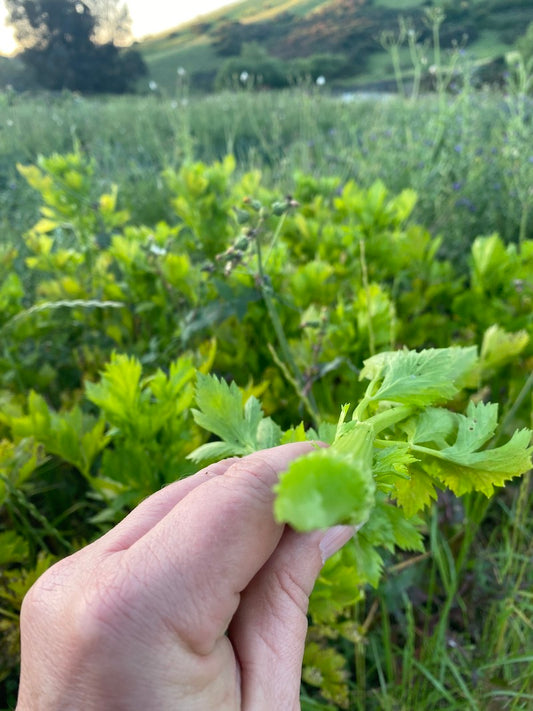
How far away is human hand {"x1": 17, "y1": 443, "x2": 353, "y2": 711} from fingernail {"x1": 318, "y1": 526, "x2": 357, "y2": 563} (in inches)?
4.8

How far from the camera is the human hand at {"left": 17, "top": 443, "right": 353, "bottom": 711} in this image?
1.49ft

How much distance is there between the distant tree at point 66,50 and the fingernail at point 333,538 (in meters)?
16.9

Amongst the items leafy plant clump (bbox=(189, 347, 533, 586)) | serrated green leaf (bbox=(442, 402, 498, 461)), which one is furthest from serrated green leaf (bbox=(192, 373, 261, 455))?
serrated green leaf (bbox=(442, 402, 498, 461))

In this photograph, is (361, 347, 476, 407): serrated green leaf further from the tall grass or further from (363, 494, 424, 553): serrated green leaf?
the tall grass

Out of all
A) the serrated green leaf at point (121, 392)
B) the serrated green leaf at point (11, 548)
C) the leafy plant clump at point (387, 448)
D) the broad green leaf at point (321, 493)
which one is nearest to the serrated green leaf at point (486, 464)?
the leafy plant clump at point (387, 448)

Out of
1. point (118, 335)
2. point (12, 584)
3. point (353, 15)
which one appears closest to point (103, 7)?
point (353, 15)

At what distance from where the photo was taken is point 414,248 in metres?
1.51

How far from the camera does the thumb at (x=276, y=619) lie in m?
0.56

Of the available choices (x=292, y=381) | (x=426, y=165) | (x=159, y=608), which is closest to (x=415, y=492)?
(x=159, y=608)

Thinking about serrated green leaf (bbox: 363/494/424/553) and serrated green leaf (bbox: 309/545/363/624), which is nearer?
serrated green leaf (bbox: 363/494/424/553)

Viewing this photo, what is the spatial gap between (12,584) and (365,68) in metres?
15.2

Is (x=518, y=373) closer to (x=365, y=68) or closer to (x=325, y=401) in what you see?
(x=325, y=401)

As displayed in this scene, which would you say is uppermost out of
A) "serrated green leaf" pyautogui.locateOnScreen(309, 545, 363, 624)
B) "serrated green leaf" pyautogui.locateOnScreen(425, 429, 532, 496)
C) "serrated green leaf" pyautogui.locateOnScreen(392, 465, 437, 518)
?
"serrated green leaf" pyautogui.locateOnScreen(425, 429, 532, 496)

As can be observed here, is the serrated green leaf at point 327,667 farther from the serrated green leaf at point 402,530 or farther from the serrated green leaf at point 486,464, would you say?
the serrated green leaf at point 486,464
